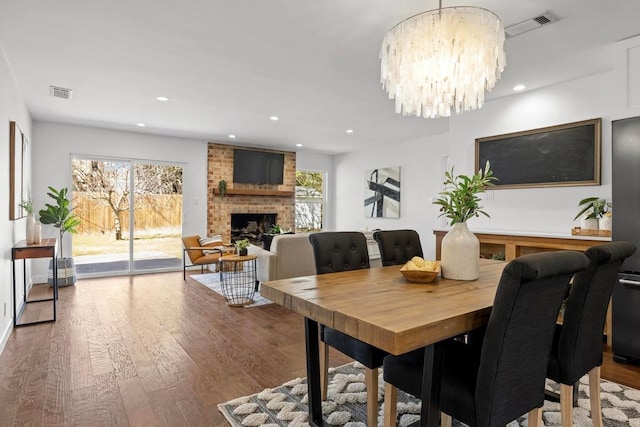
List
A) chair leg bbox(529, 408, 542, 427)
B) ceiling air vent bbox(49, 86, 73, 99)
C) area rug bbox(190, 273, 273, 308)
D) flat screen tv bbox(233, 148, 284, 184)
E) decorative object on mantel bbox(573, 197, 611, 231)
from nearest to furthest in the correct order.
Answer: chair leg bbox(529, 408, 542, 427) → decorative object on mantel bbox(573, 197, 611, 231) → ceiling air vent bbox(49, 86, 73, 99) → area rug bbox(190, 273, 273, 308) → flat screen tv bbox(233, 148, 284, 184)

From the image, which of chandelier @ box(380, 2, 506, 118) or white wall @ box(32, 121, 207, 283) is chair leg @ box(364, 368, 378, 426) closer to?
chandelier @ box(380, 2, 506, 118)

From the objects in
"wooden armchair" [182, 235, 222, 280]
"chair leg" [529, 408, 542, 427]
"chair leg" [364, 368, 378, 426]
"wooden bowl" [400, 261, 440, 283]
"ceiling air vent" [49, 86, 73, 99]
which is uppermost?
"ceiling air vent" [49, 86, 73, 99]

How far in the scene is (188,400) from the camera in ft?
7.32

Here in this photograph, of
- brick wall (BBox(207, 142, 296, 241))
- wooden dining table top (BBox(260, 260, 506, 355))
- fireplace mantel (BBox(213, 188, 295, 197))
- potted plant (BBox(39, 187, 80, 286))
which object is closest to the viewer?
wooden dining table top (BBox(260, 260, 506, 355))

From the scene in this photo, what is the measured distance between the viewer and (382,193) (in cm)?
748

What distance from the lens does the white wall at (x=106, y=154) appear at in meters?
5.61

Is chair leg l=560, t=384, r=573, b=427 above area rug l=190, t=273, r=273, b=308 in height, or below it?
above

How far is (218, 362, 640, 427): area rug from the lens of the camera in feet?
6.55

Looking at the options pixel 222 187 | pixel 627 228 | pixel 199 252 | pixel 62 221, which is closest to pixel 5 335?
pixel 62 221

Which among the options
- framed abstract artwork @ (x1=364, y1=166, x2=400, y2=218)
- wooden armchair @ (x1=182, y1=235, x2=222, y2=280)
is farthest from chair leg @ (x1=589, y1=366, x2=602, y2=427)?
framed abstract artwork @ (x1=364, y1=166, x2=400, y2=218)

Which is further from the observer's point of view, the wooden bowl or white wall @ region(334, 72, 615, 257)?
white wall @ region(334, 72, 615, 257)

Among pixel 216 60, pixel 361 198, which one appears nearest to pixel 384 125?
pixel 361 198

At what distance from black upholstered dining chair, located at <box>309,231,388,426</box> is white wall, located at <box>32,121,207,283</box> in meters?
5.05

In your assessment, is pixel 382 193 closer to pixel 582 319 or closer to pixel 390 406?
pixel 582 319
